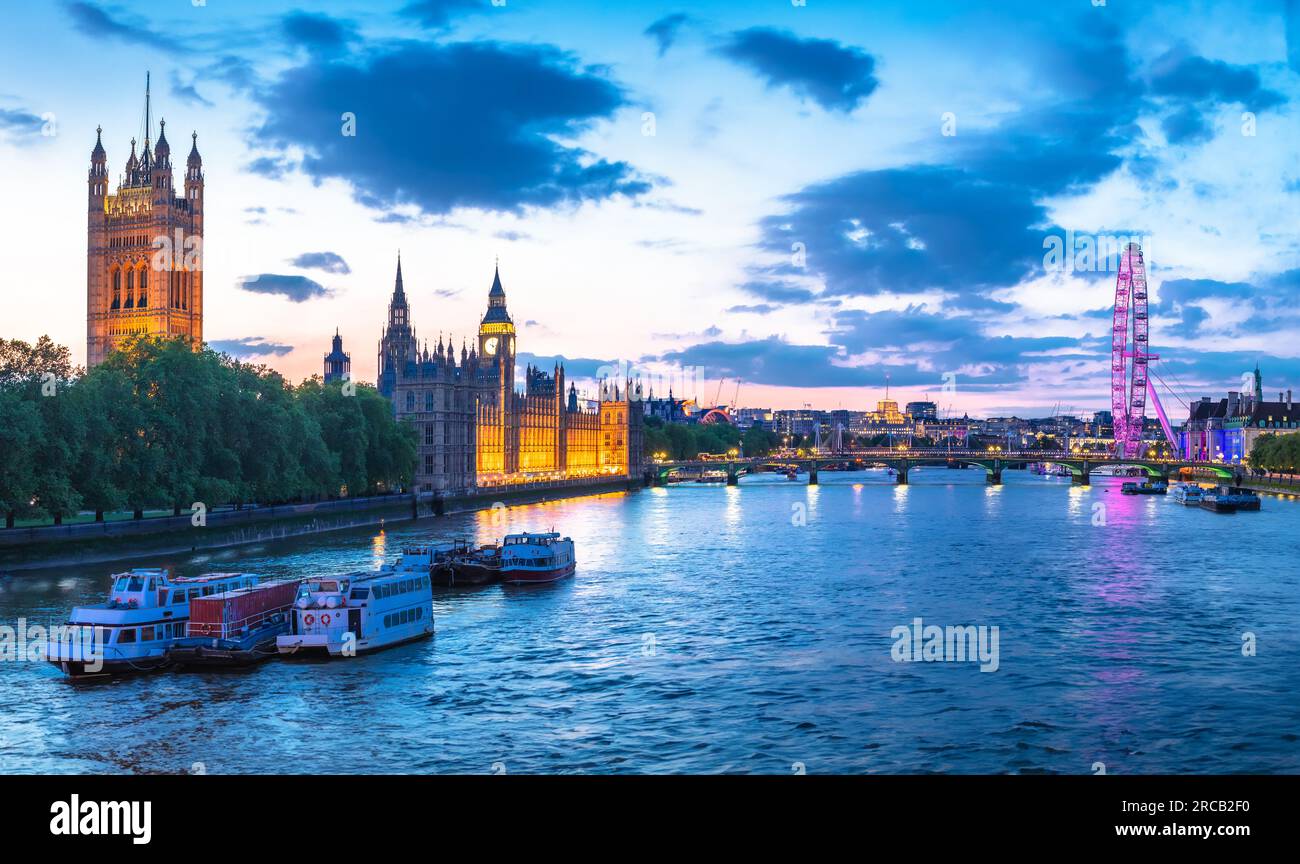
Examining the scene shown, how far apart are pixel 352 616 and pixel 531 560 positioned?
19.5 meters

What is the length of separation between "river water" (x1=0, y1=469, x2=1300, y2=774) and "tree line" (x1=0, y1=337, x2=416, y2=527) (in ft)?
17.2

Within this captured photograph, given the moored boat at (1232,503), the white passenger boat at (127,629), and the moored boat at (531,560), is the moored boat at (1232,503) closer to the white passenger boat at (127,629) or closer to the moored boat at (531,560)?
the moored boat at (531,560)

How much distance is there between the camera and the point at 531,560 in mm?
56625

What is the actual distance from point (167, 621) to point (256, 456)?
40.0 meters

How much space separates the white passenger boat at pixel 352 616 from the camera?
1454 inches

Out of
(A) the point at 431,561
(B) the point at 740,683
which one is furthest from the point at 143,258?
(B) the point at 740,683

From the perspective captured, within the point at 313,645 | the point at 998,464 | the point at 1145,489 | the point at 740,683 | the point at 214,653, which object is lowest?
the point at 740,683

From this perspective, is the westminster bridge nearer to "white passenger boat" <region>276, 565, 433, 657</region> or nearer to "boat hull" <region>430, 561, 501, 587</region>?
"boat hull" <region>430, 561, 501, 587</region>

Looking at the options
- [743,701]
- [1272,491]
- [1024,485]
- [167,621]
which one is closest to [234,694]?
[167,621]

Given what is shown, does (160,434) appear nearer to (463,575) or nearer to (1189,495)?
(463,575)

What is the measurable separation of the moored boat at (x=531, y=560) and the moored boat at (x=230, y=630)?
1867 cm

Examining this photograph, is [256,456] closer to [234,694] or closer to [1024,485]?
[234,694]

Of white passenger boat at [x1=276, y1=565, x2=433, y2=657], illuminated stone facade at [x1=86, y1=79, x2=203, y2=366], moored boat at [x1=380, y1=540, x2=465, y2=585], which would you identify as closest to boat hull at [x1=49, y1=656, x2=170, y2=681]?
white passenger boat at [x1=276, y1=565, x2=433, y2=657]

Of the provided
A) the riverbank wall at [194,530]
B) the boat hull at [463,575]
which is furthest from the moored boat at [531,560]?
the riverbank wall at [194,530]
